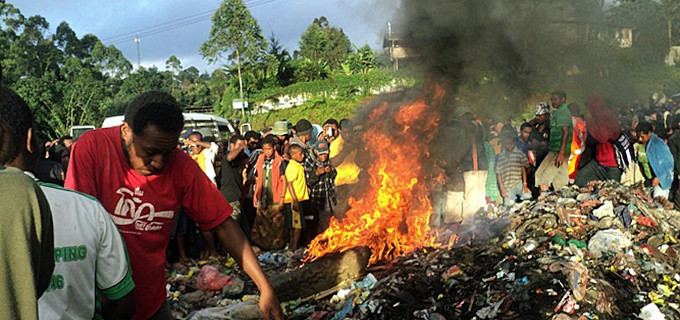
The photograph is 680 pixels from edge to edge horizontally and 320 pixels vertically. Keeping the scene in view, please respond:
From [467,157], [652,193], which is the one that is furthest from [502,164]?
[652,193]

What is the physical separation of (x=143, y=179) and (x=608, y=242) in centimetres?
553

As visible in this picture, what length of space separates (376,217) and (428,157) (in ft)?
4.93

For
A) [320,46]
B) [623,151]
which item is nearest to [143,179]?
[623,151]

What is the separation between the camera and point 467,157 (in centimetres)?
930

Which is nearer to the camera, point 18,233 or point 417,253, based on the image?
point 18,233

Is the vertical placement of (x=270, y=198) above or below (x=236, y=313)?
above

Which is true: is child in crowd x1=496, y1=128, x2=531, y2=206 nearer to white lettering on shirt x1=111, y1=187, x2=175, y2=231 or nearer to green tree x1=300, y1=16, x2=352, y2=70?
white lettering on shirt x1=111, y1=187, x2=175, y2=231

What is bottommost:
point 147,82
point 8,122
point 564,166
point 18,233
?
point 564,166

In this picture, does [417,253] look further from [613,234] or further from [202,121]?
[202,121]

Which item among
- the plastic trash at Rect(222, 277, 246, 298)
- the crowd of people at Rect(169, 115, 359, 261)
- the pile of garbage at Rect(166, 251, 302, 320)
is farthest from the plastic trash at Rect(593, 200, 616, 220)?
the plastic trash at Rect(222, 277, 246, 298)

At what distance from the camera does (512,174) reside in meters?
9.70

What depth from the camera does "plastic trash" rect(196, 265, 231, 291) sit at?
709 centimetres

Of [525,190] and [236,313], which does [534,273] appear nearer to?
[236,313]

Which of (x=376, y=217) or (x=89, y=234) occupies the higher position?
(x=89, y=234)
